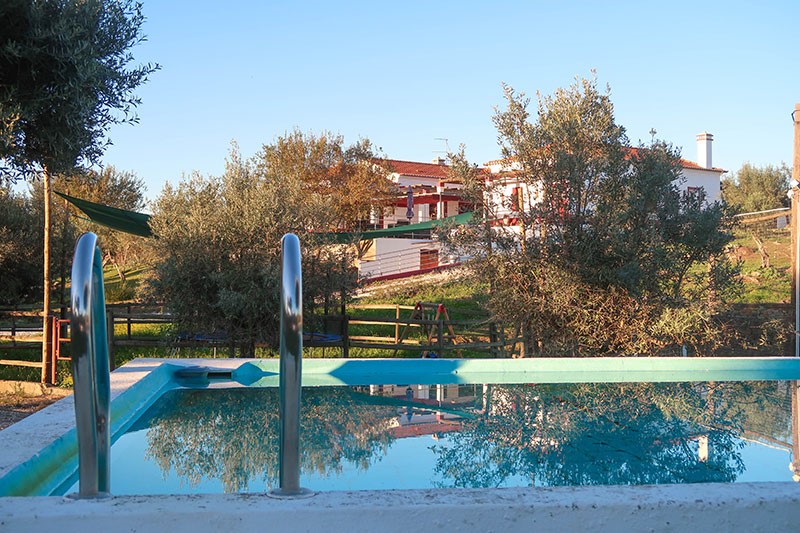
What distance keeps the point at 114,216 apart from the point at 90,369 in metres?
9.69

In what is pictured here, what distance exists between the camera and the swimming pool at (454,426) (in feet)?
14.8

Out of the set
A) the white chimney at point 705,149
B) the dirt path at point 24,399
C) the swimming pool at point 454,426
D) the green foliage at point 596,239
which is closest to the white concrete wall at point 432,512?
the swimming pool at point 454,426

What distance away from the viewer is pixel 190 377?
24.0 ft

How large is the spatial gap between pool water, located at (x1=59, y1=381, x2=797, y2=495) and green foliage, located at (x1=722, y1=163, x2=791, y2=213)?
28516 millimetres

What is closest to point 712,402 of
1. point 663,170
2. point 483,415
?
point 483,415

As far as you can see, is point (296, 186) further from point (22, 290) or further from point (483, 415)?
point (22, 290)

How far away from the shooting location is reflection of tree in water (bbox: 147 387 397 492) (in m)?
4.60

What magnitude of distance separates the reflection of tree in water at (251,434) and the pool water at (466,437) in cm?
1

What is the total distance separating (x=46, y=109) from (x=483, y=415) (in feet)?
13.3

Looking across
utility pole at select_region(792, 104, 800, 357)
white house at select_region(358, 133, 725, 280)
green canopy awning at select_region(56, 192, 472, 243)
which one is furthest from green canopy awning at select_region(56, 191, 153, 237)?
utility pole at select_region(792, 104, 800, 357)

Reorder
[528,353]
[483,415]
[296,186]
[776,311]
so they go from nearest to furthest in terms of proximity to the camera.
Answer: [483,415]
[528,353]
[296,186]
[776,311]

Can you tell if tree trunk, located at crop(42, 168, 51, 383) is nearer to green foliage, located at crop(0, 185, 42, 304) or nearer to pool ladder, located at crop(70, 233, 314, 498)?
green foliage, located at crop(0, 185, 42, 304)

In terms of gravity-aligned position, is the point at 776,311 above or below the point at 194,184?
below

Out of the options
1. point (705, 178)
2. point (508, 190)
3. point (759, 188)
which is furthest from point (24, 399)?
point (759, 188)
